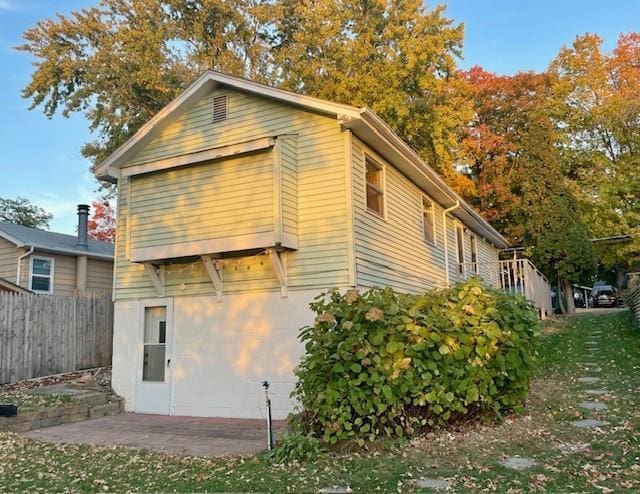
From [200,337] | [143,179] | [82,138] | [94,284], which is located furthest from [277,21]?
[200,337]

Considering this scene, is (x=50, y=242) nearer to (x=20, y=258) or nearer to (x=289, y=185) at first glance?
(x=20, y=258)

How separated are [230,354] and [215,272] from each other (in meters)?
1.46

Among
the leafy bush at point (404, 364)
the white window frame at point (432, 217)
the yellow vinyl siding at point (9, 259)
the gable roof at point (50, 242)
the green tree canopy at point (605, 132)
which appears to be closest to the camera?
the leafy bush at point (404, 364)

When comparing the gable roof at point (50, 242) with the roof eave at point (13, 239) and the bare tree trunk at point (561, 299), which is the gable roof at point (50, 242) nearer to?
the roof eave at point (13, 239)

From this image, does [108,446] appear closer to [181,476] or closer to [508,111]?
[181,476]

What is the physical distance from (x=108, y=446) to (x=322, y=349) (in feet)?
10.5

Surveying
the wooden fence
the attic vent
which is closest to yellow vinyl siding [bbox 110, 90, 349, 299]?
the attic vent

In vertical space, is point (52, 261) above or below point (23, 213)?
below

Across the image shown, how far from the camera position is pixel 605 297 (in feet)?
97.9

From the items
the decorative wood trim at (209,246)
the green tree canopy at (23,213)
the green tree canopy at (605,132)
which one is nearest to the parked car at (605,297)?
the green tree canopy at (605,132)

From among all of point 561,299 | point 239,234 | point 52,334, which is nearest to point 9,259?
point 52,334

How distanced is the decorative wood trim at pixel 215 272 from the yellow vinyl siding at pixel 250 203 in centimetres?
11

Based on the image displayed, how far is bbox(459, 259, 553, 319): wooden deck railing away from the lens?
53.0ft

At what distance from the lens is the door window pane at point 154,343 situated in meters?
9.79
